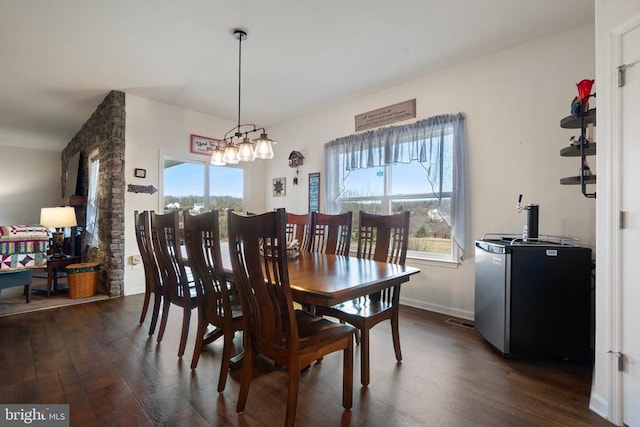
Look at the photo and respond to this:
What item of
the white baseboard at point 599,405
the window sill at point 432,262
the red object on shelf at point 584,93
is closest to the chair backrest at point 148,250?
the window sill at point 432,262

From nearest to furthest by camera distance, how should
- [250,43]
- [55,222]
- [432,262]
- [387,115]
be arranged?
1. [250,43]
2. [432,262]
3. [387,115]
4. [55,222]

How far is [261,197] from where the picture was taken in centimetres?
551

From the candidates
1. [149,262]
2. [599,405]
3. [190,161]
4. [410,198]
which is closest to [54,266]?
[190,161]

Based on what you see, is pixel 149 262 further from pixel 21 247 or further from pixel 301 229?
pixel 21 247

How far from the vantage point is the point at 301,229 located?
3.18 metres

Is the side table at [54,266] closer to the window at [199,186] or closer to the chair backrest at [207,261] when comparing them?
the window at [199,186]

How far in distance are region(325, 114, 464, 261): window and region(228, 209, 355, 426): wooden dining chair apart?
204 centimetres

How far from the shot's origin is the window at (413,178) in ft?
10.3

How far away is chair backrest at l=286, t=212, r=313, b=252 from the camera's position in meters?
3.03

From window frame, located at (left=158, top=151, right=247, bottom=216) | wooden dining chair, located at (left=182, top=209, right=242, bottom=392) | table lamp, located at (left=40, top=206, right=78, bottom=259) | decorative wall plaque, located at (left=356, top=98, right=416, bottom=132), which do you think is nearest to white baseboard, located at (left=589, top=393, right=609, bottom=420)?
wooden dining chair, located at (left=182, top=209, right=242, bottom=392)

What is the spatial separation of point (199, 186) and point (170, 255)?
9.05ft

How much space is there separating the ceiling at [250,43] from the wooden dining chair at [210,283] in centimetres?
171

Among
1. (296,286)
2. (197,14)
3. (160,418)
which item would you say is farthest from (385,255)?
(197,14)
